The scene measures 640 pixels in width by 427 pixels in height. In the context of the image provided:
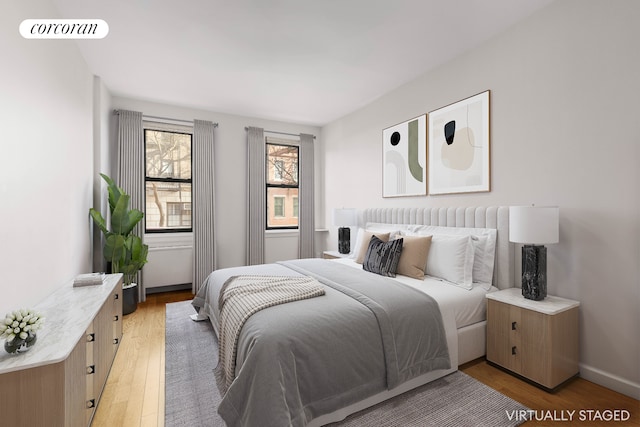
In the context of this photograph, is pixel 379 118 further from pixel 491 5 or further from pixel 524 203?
pixel 524 203

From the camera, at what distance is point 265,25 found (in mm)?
2506

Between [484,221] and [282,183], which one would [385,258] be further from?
[282,183]

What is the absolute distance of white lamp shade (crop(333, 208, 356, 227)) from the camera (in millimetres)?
4367

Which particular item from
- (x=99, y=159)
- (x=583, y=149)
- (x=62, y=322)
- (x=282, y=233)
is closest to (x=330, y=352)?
(x=62, y=322)

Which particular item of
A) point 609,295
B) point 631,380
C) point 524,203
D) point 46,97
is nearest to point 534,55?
point 524,203

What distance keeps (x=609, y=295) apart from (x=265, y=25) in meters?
3.33

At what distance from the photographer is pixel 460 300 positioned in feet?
7.38

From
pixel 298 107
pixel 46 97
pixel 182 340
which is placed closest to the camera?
pixel 46 97

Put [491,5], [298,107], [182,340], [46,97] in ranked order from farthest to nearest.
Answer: [298,107] < [182,340] < [491,5] < [46,97]

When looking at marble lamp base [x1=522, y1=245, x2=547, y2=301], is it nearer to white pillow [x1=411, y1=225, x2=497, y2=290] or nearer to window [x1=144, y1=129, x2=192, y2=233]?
white pillow [x1=411, y1=225, x2=497, y2=290]

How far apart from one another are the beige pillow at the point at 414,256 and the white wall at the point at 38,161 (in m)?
2.81

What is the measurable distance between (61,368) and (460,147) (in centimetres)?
337

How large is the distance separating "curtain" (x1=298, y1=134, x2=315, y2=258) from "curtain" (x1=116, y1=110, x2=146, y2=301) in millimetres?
2487

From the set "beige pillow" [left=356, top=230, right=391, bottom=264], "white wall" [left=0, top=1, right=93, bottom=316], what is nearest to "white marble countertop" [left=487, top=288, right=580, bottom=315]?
"beige pillow" [left=356, top=230, right=391, bottom=264]
